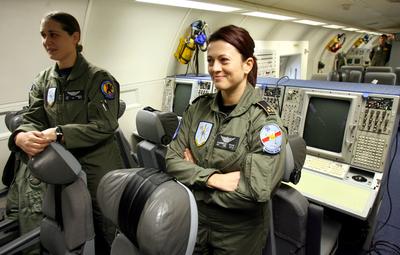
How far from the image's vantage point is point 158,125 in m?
2.25

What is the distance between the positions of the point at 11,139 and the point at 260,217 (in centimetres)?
146

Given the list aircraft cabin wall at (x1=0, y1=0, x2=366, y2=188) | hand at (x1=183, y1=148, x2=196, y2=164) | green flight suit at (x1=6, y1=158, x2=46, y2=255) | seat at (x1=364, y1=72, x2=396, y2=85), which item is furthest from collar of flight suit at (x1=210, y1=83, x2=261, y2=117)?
seat at (x1=364, y1=72, x2=396, y2=85)

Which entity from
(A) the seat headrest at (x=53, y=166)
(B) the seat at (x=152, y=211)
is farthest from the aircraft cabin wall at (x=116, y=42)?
(B) the seat at (x=152, y=211)

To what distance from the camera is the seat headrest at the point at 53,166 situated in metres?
1.12

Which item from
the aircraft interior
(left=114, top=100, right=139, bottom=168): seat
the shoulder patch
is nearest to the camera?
the aircraft interior

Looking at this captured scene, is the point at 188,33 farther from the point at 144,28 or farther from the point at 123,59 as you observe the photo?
the point at 123,59

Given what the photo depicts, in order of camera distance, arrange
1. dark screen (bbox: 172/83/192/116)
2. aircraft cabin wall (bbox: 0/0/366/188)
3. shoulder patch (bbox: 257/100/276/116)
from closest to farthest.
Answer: shoulder patch (bbox: 257/100/276/116) < aircraft cabin wall (bbox: 0/0/366/188) < dark screen (bbox: 172/83/192/116)

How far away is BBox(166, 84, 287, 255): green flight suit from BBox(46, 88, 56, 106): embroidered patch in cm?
101

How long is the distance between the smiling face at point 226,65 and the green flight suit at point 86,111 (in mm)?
816

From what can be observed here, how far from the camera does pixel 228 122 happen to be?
48.6 inches

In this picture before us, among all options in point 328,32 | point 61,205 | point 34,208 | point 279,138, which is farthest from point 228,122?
point 328,32

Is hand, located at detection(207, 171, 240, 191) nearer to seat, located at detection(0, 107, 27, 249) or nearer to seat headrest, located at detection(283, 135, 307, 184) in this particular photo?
seat headrest, located at detection(283, 135, 307, 184)

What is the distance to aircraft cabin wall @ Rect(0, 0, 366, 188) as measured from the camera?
87.5 inches

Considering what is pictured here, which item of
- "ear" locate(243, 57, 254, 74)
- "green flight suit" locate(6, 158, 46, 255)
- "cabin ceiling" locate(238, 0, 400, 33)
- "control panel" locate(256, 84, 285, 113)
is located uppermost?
"cabin ceiling" locate(238, 0, 400, 33)
